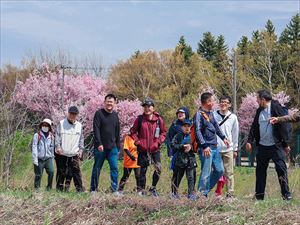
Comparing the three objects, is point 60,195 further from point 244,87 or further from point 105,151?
point 244,87

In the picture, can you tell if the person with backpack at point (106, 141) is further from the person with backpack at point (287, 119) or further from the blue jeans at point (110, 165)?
the person with backpack at point (287, 119)

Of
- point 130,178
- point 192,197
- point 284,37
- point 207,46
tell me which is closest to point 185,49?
point 207,46

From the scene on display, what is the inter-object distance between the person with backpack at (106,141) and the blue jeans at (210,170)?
1.87 meters

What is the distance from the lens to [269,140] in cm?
888

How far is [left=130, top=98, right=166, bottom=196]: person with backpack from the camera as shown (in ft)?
31.8

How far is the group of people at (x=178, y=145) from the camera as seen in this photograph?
28.5ft

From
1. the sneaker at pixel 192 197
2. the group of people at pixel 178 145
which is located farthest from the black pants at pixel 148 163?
the sneaker at pixel 192 197

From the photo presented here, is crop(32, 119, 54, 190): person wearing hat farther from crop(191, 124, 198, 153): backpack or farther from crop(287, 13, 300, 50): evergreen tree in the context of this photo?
crop(287, 13, 300, 50): evergreen tree

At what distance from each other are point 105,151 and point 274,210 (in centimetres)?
402

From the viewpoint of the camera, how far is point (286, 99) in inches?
1686

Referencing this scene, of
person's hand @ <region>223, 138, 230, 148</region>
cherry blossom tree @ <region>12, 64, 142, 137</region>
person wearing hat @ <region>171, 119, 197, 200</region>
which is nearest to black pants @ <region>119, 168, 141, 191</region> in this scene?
person wearing hat @ <region>171, 119, 197, 200</region>

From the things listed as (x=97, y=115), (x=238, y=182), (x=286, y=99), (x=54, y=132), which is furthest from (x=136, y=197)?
(x=286, y=99)

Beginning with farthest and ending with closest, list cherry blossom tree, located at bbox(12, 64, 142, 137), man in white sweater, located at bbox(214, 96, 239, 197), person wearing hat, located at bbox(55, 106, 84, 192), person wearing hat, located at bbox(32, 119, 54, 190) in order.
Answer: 1. cherry blossom tree, located at bbox(12, 64, 142, 137)
2. person wearing hat, located at bbox(32, 119, 54, 190)
3. person wearing hat, located at bbox(55, 106, 84, 192)
4. man in white sweater, located at bbox(214, 96, 239, 197)

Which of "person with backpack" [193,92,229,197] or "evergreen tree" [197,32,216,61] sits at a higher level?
"evergreen tree" [197,32,216,61]
